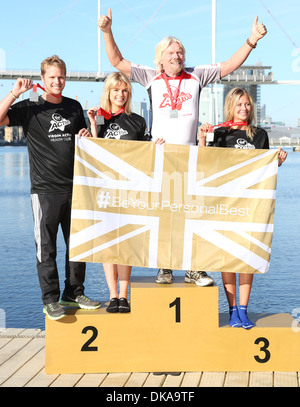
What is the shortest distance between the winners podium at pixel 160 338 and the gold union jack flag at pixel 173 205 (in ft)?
0.87

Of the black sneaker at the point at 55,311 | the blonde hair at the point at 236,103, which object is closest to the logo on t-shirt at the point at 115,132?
the blonde hair at the point at 236,103

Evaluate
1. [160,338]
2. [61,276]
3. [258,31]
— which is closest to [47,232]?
[160,338]

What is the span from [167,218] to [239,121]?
87cm

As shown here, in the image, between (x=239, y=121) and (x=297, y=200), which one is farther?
(x=297, y=200)

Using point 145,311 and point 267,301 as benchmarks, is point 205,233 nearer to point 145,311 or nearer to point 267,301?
point 145,311

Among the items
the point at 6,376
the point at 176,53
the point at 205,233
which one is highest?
the point at 176,53

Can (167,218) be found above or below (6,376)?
above

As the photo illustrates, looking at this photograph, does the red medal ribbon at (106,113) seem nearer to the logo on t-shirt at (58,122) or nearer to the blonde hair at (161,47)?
the logo on t-shirt at (58,122)

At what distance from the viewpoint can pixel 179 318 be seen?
3.90 m

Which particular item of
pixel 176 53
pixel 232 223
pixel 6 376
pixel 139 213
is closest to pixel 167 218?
pixel 139 213

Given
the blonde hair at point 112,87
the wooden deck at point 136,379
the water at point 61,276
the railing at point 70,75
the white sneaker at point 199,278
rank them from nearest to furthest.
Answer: the wooden deck at point 136,379 < the white sneaker at point 199,278 < the blonde hair at point 112,87 < the water at point 61,276 < the railing at point 70,75

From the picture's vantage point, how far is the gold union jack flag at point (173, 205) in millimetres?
3928
